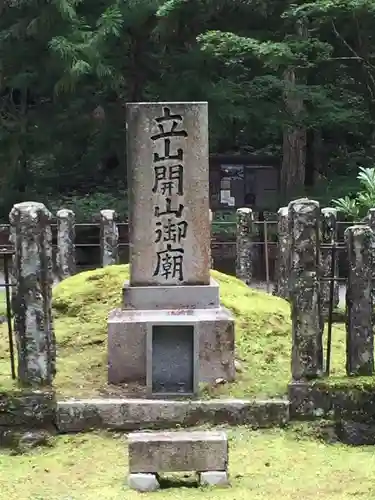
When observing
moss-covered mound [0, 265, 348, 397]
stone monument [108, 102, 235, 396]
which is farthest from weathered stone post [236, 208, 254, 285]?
stone monument [108, 102, 235, 396]

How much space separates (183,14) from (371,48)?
3.90 metres

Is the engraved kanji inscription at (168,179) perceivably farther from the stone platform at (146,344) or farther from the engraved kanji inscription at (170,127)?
the stone platform at (146,344)

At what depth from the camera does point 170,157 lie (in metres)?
6.59

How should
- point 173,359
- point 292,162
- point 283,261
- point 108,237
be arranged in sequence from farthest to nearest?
1. point 292,162
2. point 108,237
3. point 283,261
4. point 173,359

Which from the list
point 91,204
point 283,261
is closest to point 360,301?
point 283,261

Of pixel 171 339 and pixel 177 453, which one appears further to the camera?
pixel 171 339

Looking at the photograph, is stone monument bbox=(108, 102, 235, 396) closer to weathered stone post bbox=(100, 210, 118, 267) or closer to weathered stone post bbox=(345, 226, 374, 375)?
weathered stone post bbox=(345, 226, 374, 375)

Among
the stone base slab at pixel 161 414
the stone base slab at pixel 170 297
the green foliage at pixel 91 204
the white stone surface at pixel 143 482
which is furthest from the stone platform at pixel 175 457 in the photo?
the green foliage at pixel 91 204

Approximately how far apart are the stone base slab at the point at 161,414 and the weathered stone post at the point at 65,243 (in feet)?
22.3

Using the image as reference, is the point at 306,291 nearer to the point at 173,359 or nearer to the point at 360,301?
the point at 360,301

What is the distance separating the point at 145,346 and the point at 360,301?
170 cm

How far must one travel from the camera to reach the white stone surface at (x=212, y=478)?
4684 millimetres

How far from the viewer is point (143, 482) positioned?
4.64 meters

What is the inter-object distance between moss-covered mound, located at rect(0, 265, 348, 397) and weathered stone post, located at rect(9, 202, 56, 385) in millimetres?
283
